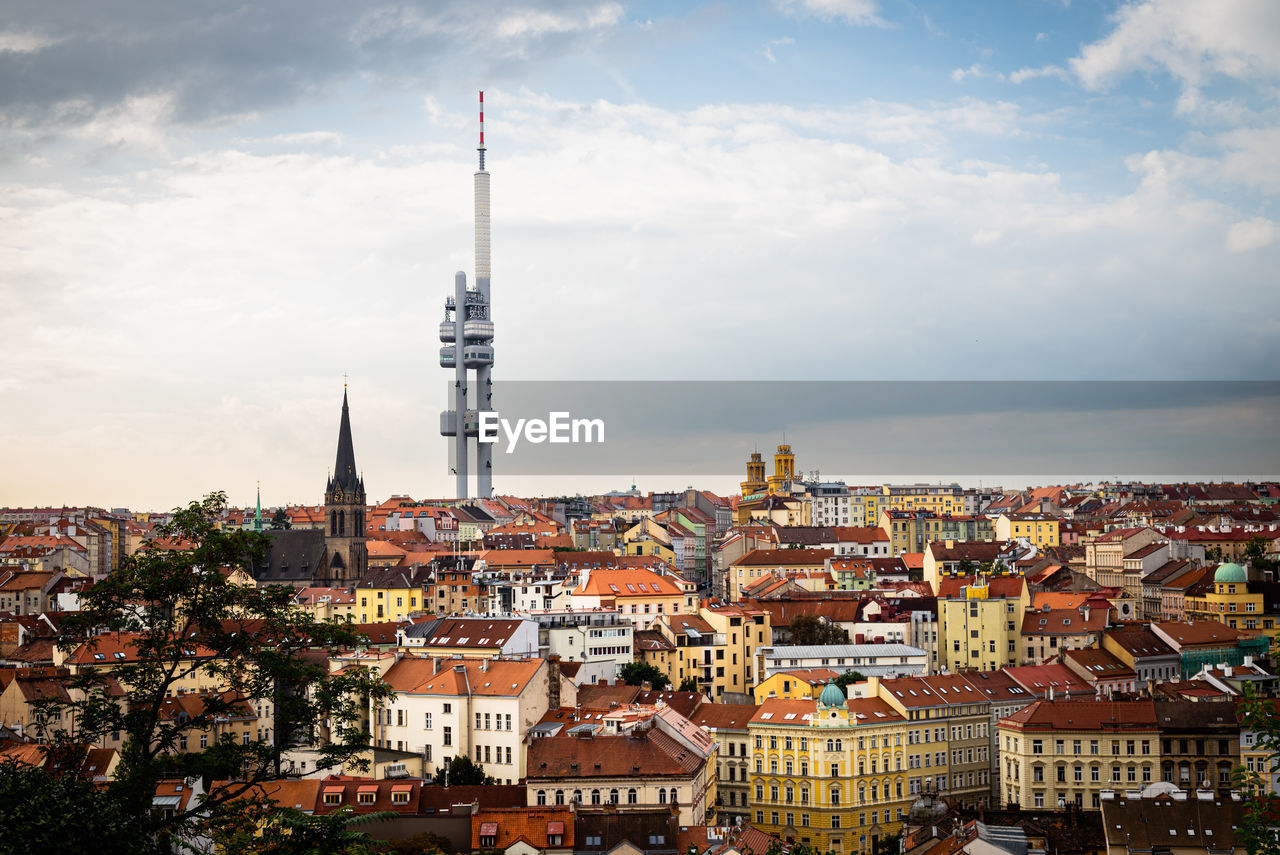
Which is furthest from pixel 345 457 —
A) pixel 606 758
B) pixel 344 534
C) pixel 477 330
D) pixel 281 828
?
pixel 281 828

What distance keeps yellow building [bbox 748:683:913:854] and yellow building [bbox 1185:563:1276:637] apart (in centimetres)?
2864

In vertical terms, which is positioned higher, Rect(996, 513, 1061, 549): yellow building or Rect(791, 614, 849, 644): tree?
Rect(996, 513, 1061, 549): yellow building

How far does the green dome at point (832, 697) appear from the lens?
62.8m

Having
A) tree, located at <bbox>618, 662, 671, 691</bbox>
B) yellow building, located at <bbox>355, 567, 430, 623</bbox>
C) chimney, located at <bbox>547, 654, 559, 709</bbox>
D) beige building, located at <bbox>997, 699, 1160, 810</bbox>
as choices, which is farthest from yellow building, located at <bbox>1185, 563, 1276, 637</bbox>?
yellow building, located at <bbox>355, 567, 430, 623</bbox>

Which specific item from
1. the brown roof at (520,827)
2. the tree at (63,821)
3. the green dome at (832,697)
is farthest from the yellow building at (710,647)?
the tree at (63,821)

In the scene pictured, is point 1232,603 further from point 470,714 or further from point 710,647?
point 470,714

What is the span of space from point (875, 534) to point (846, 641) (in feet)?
155

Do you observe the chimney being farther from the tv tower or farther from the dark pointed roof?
the tv tower

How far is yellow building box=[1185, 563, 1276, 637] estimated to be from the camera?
83.9 metres

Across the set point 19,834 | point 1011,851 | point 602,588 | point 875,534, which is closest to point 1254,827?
point 19,834

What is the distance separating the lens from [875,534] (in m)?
128

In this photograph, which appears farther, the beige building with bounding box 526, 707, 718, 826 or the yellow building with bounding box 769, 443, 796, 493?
the yellow building with bounding box 769, 443, 796, 493

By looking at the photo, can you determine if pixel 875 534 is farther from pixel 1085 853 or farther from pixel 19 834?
pixel 19 834

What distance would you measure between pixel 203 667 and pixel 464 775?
116ft
